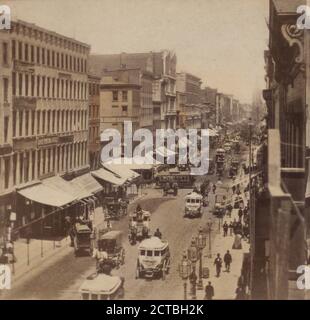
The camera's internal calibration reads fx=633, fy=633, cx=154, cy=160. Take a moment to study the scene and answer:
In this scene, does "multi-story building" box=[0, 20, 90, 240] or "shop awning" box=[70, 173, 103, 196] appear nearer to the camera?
"multi-story building" box=[0, 20, 90, 240]

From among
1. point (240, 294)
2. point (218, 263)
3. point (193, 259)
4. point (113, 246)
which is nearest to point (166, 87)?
point (113, 246)

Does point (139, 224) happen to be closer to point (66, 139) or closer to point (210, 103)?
point (66, 139)

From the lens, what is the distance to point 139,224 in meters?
20.6

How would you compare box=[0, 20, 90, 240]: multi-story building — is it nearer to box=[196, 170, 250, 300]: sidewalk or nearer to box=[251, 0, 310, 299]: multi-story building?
box=[196, 170, 250, 300]: sidewalk

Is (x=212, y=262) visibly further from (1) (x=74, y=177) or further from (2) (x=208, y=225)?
(1) (x=74, y=177)

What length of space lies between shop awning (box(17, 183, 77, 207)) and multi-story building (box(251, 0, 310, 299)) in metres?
7.39

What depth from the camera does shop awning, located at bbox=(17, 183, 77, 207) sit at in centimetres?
2262

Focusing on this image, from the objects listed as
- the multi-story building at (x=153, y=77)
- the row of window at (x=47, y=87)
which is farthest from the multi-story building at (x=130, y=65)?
the row of window at (x=47, y=87)

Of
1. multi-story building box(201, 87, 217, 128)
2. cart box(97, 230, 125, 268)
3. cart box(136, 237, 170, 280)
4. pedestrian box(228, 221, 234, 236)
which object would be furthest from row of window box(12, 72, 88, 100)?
pedestrian box(228, 221, 234, 236)

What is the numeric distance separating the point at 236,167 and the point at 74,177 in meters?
6.02

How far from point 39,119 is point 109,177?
3.78m

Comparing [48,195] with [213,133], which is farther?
[48,195]

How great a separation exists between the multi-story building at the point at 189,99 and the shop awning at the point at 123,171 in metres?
2.44

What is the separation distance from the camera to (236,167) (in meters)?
22.8
